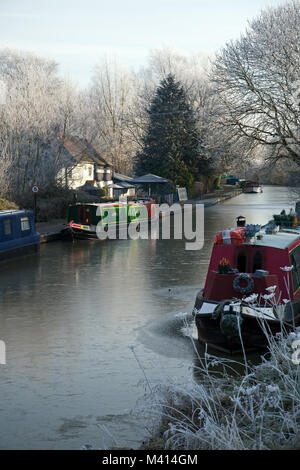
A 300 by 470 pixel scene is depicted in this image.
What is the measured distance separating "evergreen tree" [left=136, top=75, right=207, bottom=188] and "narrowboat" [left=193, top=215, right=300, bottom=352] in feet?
173

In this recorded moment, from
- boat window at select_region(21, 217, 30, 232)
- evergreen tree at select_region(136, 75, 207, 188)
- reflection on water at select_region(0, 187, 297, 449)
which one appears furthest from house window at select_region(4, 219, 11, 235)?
evergreen tree at select_region(136, 75, 207, 188)

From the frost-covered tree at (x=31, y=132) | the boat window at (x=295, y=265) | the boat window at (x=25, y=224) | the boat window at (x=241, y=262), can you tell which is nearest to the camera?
the boat window at (x=241, y=262)

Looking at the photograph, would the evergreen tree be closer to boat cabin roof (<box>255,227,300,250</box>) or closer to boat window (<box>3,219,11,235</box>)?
boat window (<box>3,219,11,235</box>)

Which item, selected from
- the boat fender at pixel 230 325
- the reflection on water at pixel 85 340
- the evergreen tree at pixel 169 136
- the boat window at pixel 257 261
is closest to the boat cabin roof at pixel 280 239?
the boat window at pixel 257 261

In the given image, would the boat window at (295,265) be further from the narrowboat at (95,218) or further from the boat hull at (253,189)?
the boat hull at (253,189)

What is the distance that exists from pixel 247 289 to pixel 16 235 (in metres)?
15.7

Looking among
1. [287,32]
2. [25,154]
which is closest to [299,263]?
[287,32]

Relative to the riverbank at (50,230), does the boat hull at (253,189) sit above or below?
above

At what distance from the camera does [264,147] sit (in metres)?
36.9

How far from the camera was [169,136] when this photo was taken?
67312 mm

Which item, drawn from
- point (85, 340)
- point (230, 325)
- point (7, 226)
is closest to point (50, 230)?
point (7, 226)

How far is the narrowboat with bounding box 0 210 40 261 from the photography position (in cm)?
2502

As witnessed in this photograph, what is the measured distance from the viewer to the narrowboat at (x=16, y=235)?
82.1 ft

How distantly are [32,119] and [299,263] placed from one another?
30843 mm
